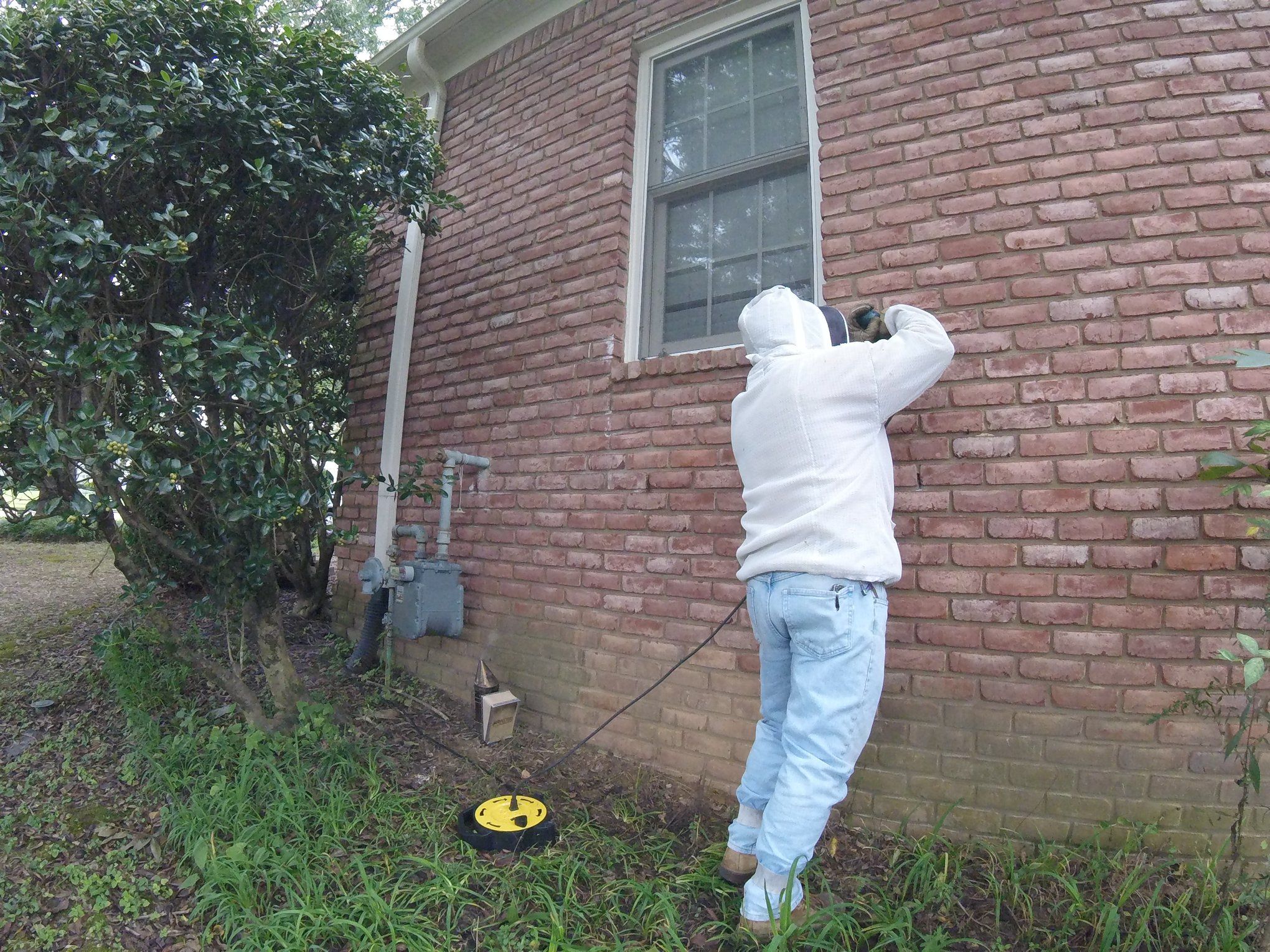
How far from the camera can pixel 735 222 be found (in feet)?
11.8

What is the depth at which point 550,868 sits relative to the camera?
2451 millimetres

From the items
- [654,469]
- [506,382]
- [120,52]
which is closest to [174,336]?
[120,52]

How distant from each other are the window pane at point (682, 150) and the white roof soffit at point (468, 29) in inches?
41.0

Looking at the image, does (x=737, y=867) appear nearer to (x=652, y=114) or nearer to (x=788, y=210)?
(x=788, y=210)

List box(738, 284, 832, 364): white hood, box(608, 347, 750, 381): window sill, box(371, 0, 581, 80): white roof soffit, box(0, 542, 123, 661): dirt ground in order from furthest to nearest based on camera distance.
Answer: box(0, 542, 123, 661): dirt ground, box(371, 0, 581, 80): white roof soffit, box(608, 347, 750, 381): window sill, box(738, 284, 832, 364): white hood

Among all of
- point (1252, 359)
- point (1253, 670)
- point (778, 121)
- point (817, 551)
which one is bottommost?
point (1253, 670)

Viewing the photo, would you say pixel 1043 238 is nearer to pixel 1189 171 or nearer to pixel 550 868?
pixel 1189 171

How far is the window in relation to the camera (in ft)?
11.2

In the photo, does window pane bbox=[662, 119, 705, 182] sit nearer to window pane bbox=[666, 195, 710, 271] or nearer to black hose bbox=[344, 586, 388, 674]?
window pane bbox=[666, 195, 710, 271]

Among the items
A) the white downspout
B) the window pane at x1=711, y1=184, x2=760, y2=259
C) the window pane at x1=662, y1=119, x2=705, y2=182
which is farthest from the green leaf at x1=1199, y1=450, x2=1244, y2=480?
the white downspout

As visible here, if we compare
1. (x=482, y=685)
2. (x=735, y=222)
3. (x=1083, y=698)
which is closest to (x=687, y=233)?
(x=735, y=222)

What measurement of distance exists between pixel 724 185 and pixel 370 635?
3.14 metres

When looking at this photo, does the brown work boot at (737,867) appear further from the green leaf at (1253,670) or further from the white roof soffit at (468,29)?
the white roof soffit at (468,29)

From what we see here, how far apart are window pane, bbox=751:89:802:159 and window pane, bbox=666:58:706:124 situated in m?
0.36
